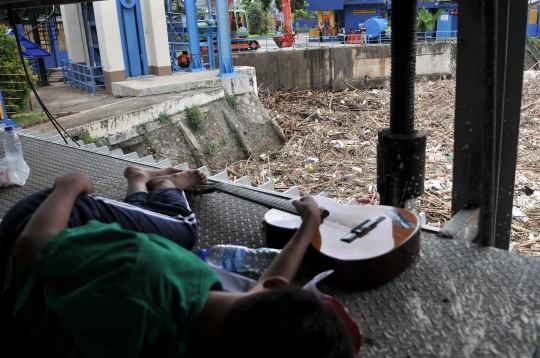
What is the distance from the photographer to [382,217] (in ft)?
8.21

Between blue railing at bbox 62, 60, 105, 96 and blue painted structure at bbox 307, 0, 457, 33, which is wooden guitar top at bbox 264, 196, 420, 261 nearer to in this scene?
blue railing at bbox 62, 60, 105, 96

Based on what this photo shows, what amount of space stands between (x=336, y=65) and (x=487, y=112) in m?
19.6

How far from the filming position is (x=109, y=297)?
1.36 m

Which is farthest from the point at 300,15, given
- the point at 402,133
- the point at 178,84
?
the point at 402,133

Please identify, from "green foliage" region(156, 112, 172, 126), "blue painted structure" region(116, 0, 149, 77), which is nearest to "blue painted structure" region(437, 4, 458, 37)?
"blue painted structure" region(116, 0, 149, 77)

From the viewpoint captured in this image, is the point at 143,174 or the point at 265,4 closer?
the point at 143,174

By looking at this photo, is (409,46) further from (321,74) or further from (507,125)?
(321,74)

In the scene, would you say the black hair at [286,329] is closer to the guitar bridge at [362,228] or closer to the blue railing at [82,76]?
the guitar bridge at [362,228]

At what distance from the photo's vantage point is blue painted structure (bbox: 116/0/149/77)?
44.6 feet

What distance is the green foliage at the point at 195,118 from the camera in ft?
37.0

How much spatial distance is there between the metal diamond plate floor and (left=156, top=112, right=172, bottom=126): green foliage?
7.85 meters

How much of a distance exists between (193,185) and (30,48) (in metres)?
13.6

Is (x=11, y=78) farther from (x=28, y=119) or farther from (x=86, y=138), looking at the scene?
(x=86, y=138)

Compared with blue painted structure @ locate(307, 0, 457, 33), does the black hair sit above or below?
below
